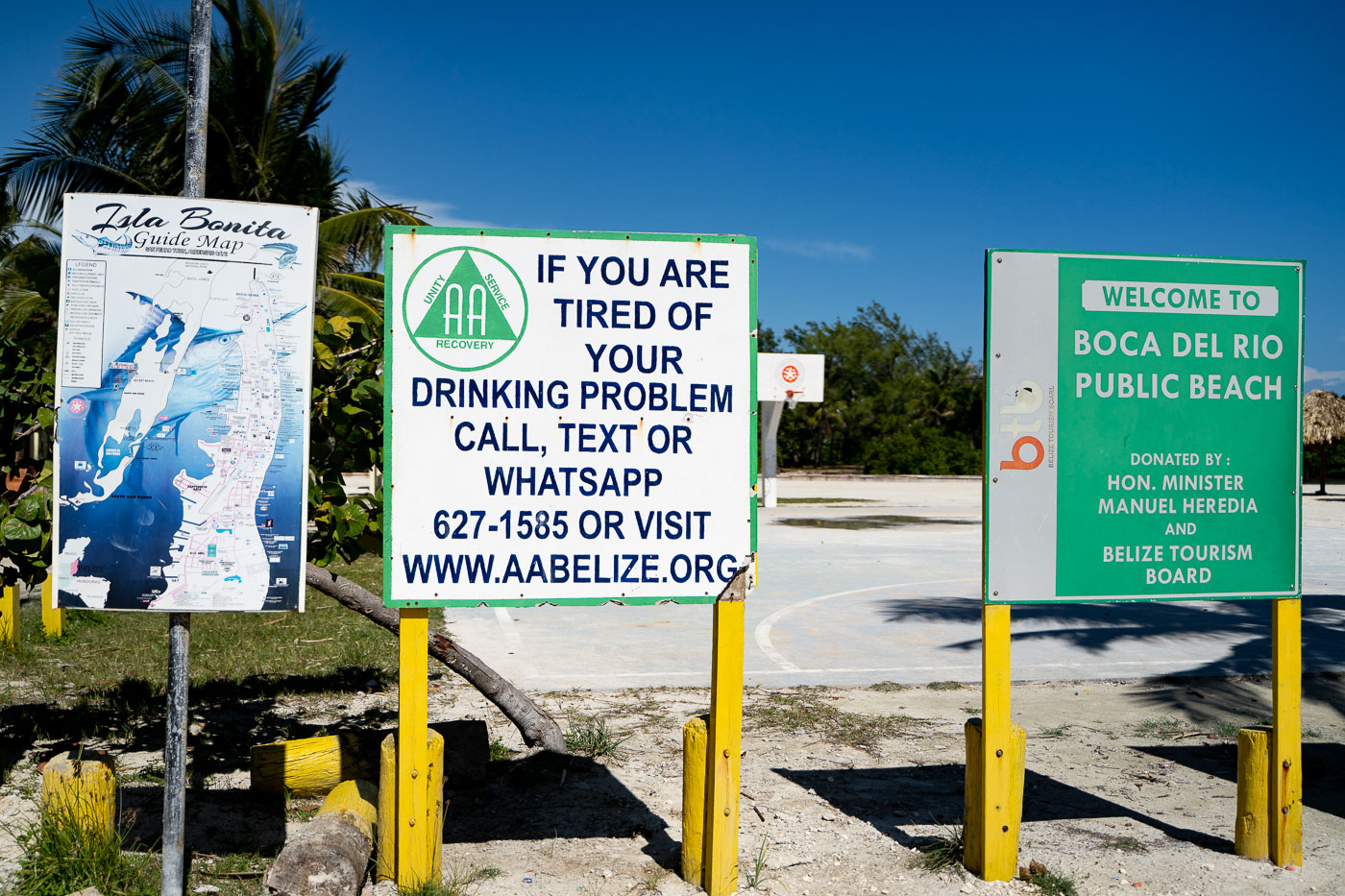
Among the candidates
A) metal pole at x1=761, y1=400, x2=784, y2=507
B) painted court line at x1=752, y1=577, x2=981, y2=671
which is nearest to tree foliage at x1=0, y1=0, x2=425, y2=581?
painted court line at x1=752, y1=577, x2=981, y2=671

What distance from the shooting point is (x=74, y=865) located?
12.5 ft

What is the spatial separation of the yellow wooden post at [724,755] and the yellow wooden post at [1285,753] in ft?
7.55

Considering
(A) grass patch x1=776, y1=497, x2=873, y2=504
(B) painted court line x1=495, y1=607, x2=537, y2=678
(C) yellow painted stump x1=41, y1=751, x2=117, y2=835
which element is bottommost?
(B) painted court line x1=495, y1=607, x2=537, y2=678

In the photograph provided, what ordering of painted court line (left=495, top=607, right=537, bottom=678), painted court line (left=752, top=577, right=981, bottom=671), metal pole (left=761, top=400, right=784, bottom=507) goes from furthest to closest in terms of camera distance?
metal pole (left=761, top=400, right=784, bottom=507) < painted court line (left=752, top=577, right=981, bottom=671) < painted court line (left=495, top=607, right=537, bottom=678)

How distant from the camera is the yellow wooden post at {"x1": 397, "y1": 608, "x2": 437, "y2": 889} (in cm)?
383

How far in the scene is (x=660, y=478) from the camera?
4.03 metres

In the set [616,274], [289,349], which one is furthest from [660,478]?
[289,349]

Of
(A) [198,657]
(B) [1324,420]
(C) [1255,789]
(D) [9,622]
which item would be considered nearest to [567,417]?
(C) [1255,789]

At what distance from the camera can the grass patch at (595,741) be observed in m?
5.81

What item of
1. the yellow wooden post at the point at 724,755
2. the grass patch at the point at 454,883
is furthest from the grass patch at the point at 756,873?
the grass patch at the point at 454,883

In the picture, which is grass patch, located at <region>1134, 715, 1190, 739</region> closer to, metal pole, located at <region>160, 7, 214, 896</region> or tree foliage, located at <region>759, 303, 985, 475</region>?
metal pole, located at <region>160, 7, 214, 896</region>

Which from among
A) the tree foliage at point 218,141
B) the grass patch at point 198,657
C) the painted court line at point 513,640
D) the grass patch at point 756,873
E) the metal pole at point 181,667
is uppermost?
the tree foliage at point 218,141

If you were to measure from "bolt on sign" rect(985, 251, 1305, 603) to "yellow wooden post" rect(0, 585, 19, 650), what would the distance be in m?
7.42

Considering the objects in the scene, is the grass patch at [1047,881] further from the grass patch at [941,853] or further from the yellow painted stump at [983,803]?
the grass patch at [941,853]
